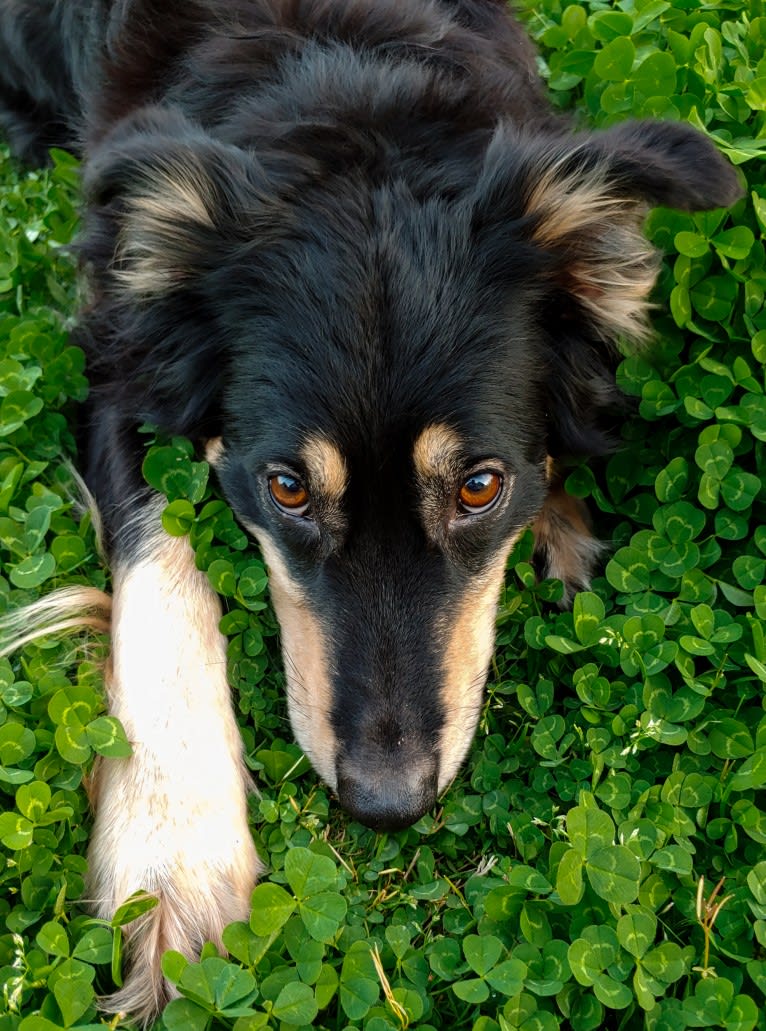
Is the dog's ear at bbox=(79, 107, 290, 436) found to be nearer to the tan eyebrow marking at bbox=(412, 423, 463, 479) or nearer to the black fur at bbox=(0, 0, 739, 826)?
the black fur at bbox=(0, 0, 739, 826)

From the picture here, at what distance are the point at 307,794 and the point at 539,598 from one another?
884mm

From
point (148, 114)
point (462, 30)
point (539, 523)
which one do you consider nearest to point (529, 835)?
point (539, 523)

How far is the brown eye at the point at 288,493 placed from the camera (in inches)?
104

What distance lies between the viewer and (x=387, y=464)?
97.9 inches

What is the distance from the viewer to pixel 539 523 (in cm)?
327

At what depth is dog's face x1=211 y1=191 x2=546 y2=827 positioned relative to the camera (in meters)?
2.50

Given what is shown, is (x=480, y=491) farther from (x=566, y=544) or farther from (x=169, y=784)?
(x=169, y=784)

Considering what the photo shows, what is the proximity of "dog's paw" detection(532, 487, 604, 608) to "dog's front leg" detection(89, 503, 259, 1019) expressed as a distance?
104 centimetres

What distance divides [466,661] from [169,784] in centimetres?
82

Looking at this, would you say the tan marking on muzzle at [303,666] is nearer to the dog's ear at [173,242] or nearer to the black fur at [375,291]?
the black fur at [375,291]

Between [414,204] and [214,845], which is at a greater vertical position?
[414,204]

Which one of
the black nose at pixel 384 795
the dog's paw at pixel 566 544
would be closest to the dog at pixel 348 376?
the black nose at pixel 384 795

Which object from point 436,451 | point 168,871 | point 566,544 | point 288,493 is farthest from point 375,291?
point 168,871

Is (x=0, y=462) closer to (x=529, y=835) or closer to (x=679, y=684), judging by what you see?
(x=529, y=835)
